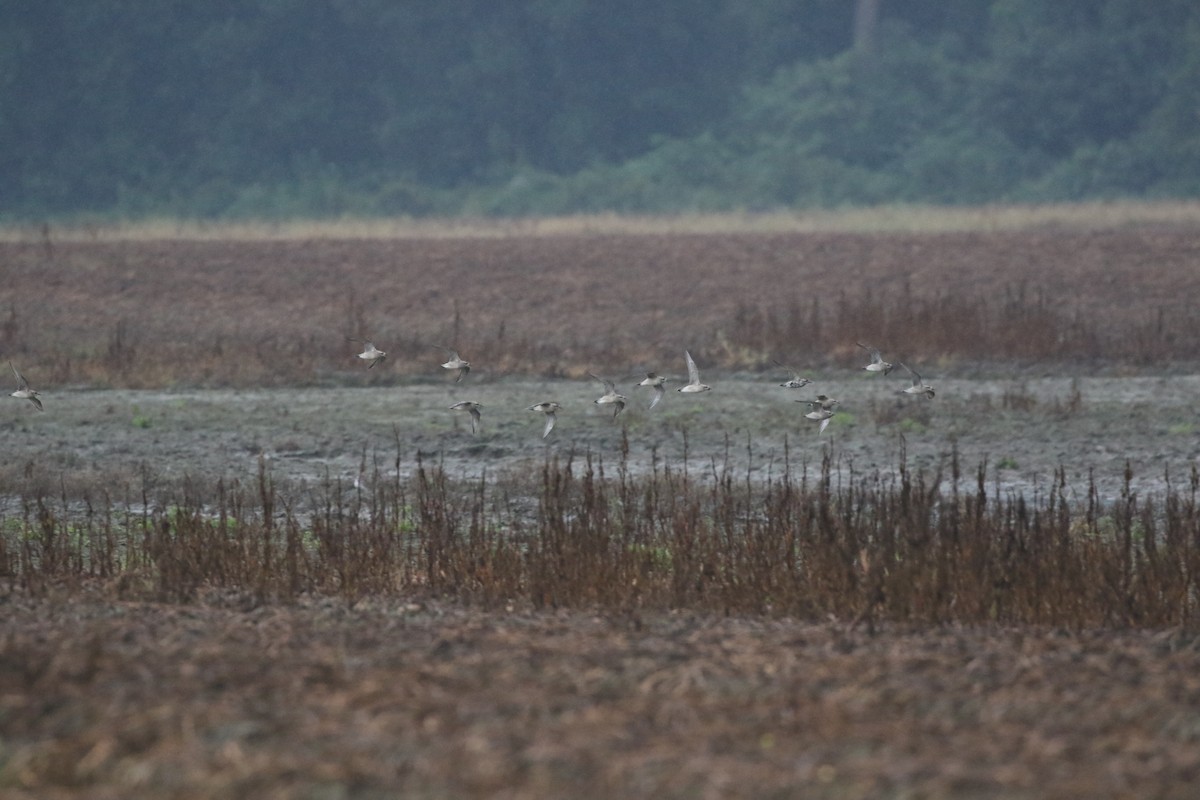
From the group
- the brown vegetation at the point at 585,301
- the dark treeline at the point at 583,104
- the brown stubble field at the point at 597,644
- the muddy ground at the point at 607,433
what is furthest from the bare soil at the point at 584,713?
the dark treeline at the point at 583,104

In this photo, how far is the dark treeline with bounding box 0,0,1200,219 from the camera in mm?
60156

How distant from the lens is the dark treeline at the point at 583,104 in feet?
197

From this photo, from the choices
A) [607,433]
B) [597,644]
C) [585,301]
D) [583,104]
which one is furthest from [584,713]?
[583,104]

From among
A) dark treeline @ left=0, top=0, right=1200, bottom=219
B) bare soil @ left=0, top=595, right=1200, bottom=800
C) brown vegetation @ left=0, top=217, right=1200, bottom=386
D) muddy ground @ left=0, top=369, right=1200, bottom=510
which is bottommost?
bare soil @ left=0, top=595, right=1200, bottom=800

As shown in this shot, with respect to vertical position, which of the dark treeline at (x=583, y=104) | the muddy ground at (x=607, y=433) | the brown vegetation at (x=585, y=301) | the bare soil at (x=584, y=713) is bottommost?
the bare soil at (x=584, y=713)

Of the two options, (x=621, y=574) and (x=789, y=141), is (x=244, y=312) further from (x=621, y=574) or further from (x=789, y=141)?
(x=789, y=141)

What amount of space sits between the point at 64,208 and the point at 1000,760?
188 feet

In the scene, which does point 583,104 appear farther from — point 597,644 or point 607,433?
point 597,644

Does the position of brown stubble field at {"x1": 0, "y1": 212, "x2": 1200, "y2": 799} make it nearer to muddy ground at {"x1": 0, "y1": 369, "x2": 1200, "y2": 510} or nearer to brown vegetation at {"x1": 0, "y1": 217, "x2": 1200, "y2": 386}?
muddy ground at {"x1": 0, "y1": 369, "x2": 1200, "y2": 510}

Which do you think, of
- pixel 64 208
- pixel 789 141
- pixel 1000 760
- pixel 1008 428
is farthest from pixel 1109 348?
pixel 64 208

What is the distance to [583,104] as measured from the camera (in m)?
65.6

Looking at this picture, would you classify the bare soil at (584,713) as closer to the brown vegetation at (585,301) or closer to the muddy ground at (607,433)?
the muddy ground at (607,433)

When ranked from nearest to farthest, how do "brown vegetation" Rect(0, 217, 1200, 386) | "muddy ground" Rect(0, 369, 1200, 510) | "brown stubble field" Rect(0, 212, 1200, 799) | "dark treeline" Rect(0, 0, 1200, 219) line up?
"brown stubble field" Rect(0, 212, 1200, 799)
"muddy ground" Rect(0, 369, 1200, 510)
"brown vegetation" Rect(0, 217, 1200, 386)
"dark treeline" Rect(0, 0, 1200, 219)

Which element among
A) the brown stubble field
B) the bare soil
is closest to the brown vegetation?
the brown stubble field
